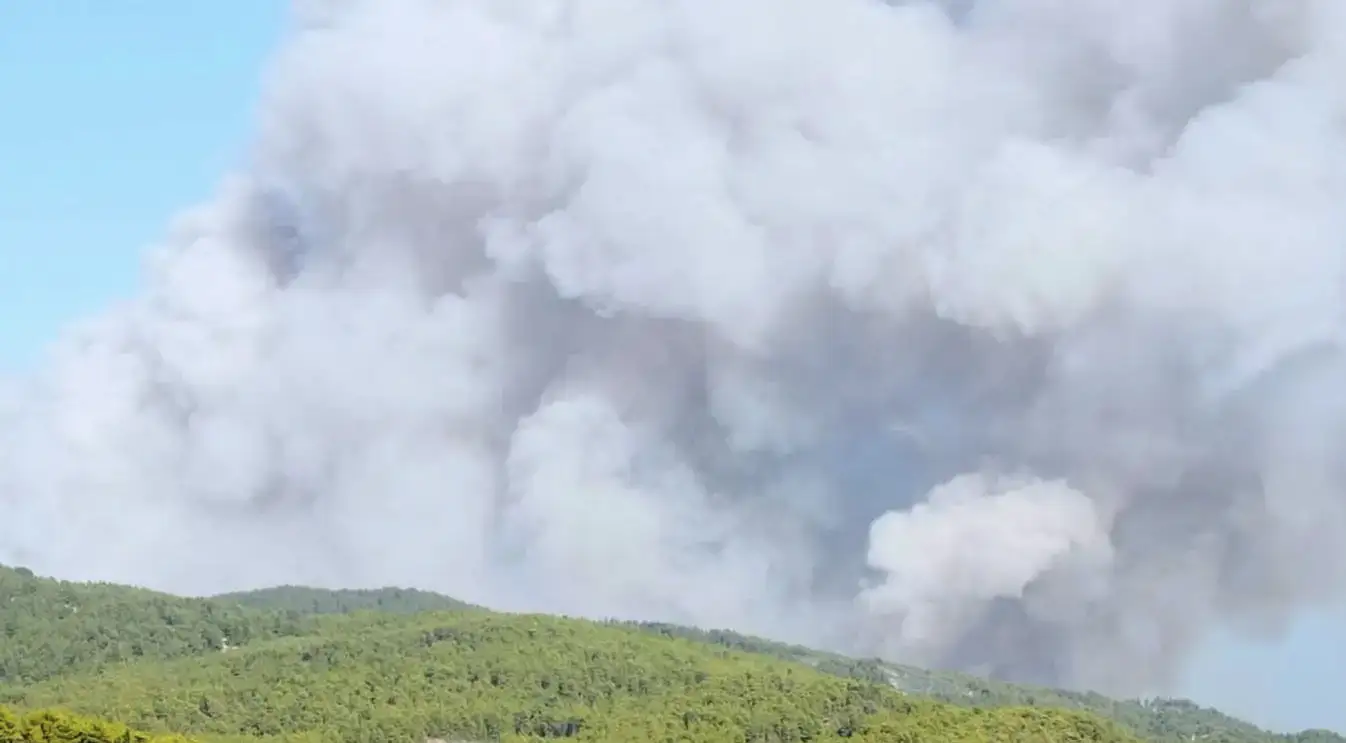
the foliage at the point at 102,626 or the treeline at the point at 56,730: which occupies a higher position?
the foliage at the point at 102,626

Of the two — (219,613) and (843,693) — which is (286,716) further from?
(219,613)

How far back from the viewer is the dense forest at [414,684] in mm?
74875

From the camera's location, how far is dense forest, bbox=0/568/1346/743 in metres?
74.9

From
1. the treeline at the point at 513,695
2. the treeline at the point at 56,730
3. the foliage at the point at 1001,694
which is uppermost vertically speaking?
the foliage at the point at 1001,694

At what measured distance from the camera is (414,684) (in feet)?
309

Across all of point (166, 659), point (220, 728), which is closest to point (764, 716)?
point (220, 728)

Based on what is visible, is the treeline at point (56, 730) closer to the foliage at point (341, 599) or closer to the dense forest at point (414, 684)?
the dense forest at point (414, 684)

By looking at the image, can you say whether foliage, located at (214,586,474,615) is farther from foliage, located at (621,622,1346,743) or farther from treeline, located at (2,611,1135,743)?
treeline, located at (2,611,1135,743)

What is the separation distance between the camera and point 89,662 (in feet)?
367

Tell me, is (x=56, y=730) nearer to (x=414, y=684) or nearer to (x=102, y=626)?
(x=414, y=684)

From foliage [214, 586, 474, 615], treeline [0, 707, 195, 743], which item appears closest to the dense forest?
treeline [0, 707, 195, 743]

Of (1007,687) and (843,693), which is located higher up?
(1007,687)

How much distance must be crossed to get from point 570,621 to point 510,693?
1617 cm

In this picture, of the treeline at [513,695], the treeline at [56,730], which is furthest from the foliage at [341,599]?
the treeline at [56,730]
